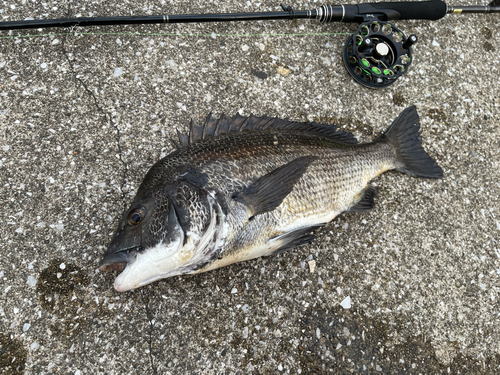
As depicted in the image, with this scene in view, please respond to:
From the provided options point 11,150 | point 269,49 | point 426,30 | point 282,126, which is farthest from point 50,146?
point 426,30

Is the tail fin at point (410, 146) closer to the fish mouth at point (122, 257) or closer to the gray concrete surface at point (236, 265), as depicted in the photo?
the gray concrete surface at point (236, 265)

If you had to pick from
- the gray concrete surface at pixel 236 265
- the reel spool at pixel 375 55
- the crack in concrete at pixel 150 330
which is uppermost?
the reel spool at pixel 375 55

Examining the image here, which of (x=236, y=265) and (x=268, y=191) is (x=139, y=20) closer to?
(x=268, y=191)

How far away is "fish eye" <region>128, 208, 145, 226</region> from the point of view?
1854 mm

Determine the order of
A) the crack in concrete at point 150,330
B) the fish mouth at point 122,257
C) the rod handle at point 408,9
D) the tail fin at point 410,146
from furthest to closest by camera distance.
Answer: the rod handle at point 408,9
the tail fin at point 410,146
the crack in concrete at point 150,330
the fish mouth at point 122,257

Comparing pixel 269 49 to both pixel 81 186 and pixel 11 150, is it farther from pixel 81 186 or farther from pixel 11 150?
pixel 11 150

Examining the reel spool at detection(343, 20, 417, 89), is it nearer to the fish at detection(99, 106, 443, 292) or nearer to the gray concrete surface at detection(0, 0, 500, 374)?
the gray concrete surface at detection(0, 0, 500, 374)

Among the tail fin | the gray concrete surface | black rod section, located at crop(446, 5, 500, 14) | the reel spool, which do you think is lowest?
the gray concrete surface

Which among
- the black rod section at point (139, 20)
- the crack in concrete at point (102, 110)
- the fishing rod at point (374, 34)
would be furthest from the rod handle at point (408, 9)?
the crack in concrete at point (102, 110)

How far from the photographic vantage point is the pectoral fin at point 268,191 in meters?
2.01

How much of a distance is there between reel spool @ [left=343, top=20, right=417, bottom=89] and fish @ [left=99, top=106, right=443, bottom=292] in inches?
31.9

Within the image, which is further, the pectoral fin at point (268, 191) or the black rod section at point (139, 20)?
the black rod section at point (139, 20)

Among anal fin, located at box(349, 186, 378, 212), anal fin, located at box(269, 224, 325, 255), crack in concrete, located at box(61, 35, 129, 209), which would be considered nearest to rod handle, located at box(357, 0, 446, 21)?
anal fin, located at box(349, 186, 378, 212)

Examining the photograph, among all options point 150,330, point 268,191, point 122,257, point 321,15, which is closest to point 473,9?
point 321,15
